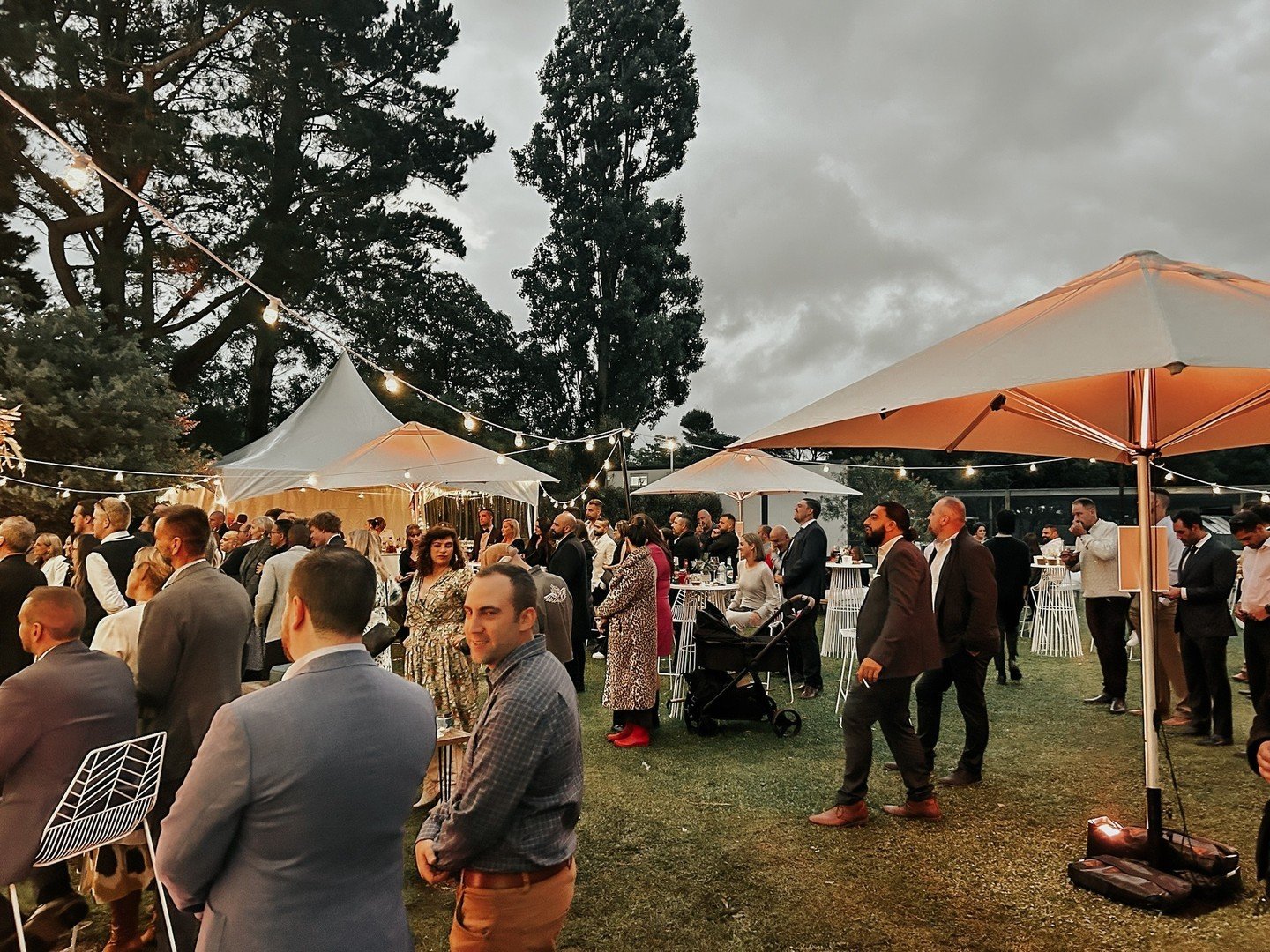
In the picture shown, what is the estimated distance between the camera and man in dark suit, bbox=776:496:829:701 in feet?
26.7

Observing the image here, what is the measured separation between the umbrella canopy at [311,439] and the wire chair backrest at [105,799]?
8344mm

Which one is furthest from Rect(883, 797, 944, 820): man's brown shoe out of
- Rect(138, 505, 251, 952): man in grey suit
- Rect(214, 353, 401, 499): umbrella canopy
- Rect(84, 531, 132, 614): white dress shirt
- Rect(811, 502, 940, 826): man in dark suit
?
Rect(214, 353, 401, 499): umbrella canopy

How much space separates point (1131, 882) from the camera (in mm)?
3662

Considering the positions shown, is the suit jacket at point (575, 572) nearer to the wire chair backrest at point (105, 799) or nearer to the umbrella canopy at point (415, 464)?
the umbrella canopy at point (415, 464)

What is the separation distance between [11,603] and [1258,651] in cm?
773

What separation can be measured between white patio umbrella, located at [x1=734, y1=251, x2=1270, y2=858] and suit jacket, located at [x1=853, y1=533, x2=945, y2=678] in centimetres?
67

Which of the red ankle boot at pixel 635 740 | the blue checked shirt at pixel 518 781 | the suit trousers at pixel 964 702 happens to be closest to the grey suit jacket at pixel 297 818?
the blue checked shirt at pixel 518 781

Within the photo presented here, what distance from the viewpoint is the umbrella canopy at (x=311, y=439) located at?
1126 centimetres

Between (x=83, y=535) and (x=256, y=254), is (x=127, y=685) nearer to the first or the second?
(x=83, y=535)

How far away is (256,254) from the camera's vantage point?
19906mm

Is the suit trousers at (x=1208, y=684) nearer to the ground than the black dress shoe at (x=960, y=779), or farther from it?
farther from it

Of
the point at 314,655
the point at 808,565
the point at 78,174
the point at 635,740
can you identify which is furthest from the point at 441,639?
the point at 808,565

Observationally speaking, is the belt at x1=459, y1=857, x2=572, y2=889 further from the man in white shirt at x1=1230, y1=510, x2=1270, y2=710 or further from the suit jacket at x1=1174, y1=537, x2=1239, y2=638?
the suit jacket at x1=1174, y1=537, x2=1239, y2=638

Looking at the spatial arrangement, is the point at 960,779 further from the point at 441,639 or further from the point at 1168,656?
the point at 441,639
